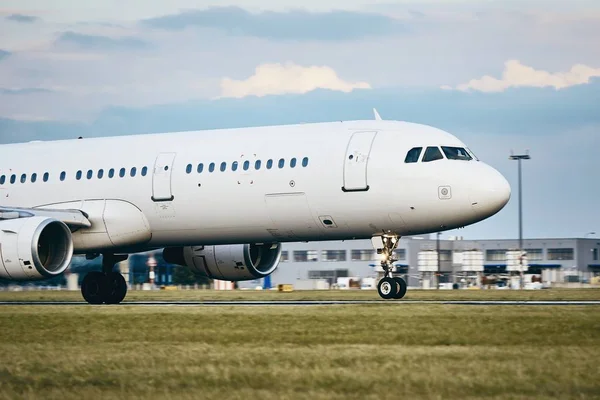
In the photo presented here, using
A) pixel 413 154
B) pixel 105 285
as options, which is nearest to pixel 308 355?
pixel 413 154

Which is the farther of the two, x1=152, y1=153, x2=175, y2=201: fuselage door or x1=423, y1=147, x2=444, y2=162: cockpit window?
x1=152, y1=153, x2=175, y2=201: fuselage door

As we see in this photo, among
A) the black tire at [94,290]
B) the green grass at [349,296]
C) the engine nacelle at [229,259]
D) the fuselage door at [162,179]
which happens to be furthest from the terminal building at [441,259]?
the fuselage door at [162,179]

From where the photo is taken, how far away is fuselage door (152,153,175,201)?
32.9 m

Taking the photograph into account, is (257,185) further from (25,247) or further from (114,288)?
(114,288)

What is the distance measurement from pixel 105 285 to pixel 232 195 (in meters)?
6.61

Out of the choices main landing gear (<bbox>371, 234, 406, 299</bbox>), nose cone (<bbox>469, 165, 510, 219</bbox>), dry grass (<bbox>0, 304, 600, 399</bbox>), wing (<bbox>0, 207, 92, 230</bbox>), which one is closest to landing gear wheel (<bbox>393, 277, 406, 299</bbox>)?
main landing gear (<bbox>371, 234, 406, 299</bbox>)

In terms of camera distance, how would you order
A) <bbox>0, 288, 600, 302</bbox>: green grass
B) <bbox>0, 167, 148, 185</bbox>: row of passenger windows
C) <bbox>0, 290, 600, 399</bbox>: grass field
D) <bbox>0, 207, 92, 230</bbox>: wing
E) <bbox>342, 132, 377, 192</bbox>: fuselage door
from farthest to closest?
1. <bbox>0, 288, 600, 302</bbox>: green grass
2. <bbox>0, 167, 148, 185</bbox>: row of passenger windows
3. <bbox>0, 207, 92, 230</bbox>: wing
4. <bbox>342, 132, 377, 192</bbox>: fuselage door
5. <bbox>0, 290, 600, 399</bbox>: grass field

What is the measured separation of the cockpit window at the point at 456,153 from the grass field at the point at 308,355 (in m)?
6.03

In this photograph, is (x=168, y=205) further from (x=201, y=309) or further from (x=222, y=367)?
(x=222, y=367)

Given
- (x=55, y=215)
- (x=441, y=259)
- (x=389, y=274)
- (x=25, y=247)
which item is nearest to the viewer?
(x=25, y=247)

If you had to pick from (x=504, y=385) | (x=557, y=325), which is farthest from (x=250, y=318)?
(x=504, y=385)

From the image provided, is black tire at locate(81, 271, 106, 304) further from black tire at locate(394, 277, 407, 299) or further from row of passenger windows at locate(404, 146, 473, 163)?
row of passenger windows at locate(404, 146, 473, 163)

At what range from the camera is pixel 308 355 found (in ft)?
52.5

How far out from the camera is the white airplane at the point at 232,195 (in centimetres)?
2972
